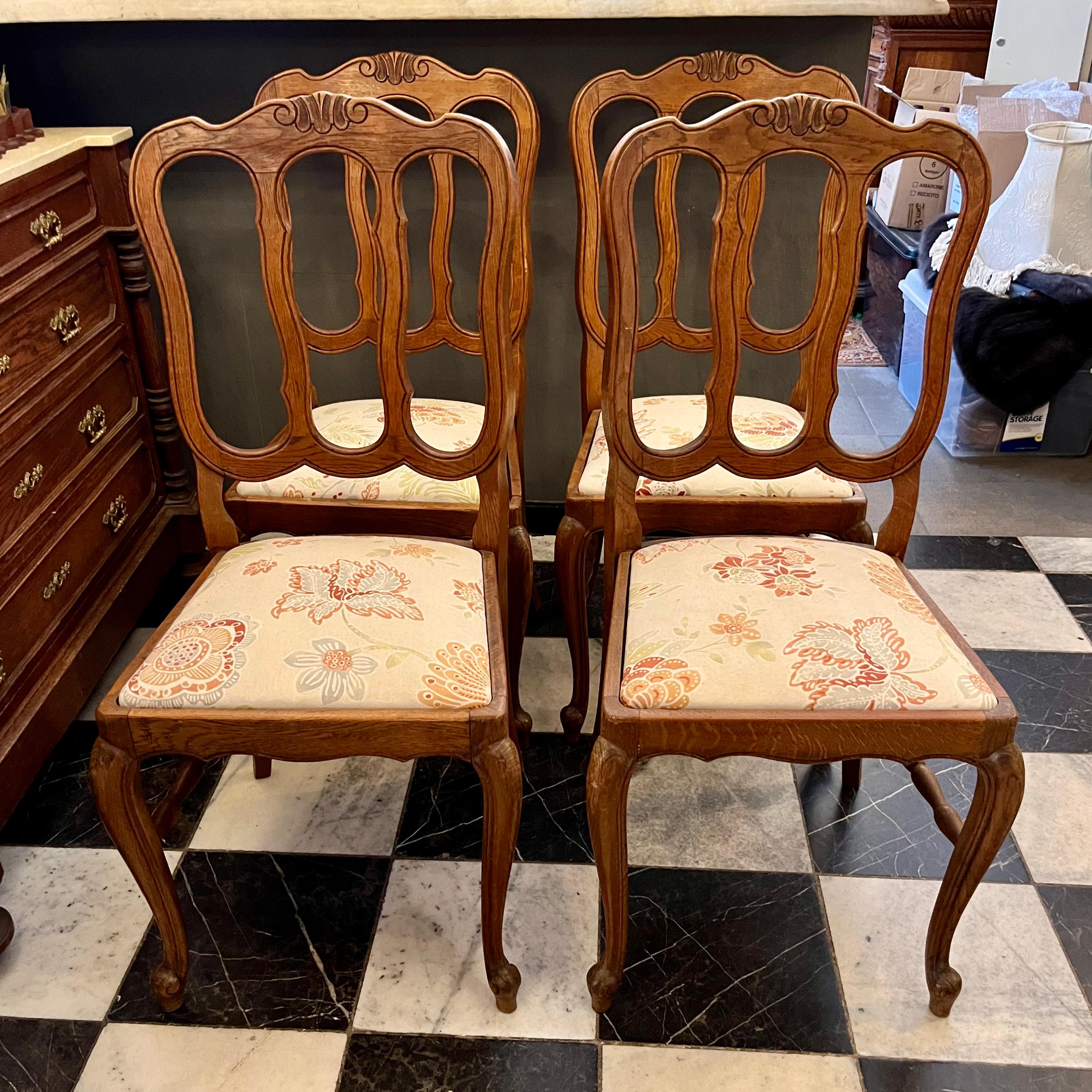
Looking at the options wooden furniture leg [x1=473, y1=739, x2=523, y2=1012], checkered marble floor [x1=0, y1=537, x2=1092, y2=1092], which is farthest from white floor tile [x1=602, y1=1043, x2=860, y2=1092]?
wooden furniture leg [x1=473, y1=739, x2=523, y2=1012]

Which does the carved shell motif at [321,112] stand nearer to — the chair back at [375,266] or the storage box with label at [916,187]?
the chair back at [375,266]

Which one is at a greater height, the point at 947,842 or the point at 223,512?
the point at 223,512

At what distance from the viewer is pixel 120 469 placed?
194 centimetres

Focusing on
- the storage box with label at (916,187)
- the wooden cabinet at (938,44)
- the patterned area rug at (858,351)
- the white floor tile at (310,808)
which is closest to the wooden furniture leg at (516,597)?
the white floor tile at (310,808)

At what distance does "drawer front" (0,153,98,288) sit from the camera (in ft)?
5.04

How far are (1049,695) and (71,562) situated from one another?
174 centimetres

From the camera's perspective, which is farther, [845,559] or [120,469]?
[120,469]

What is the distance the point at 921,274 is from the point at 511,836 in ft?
7.57

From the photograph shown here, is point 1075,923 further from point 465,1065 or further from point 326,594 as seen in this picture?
point 326,594

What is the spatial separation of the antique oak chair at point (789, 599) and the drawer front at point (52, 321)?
3.02ft

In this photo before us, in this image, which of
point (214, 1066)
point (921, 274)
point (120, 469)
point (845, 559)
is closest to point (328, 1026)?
point (214, 1066)

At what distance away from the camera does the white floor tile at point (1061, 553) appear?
2.26 meters

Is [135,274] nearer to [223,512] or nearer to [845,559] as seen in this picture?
[223,512]

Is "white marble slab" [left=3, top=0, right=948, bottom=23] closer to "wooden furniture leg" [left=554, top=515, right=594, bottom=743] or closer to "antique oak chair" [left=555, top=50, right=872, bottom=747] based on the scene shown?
"antique oak chair" [left=555, top=50, right=872, bottom=747]
